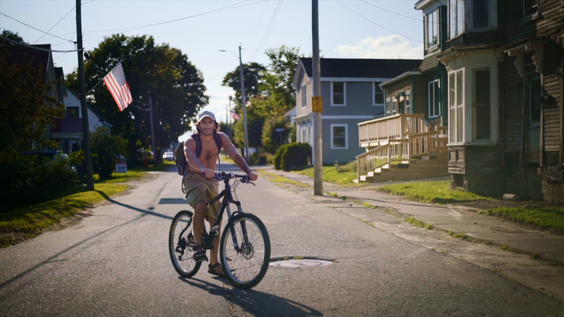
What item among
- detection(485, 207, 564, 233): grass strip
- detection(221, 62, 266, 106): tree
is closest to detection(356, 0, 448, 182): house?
detection(485, 207, 564, 233): grass strip

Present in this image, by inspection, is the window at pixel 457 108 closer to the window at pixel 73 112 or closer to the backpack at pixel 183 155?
the backpack at pixel 183 155

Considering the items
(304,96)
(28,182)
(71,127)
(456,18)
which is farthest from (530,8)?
(71,127)

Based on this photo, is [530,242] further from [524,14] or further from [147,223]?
[524,14]

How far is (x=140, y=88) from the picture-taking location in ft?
187

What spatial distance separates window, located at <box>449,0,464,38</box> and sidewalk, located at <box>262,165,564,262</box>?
7029 mm

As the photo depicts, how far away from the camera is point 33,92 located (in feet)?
62.0

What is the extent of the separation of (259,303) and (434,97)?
76.1ft

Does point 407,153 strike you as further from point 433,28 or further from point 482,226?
point 482,226

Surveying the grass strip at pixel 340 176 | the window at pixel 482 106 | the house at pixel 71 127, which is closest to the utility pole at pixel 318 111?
the window at pixel 482 106

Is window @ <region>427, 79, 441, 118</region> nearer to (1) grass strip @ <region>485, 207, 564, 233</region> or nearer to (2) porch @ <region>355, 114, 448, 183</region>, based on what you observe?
(2) porch @ <region>355, 114, 448, 183</region>

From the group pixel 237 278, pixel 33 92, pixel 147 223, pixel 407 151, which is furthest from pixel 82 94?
pixel 237 278

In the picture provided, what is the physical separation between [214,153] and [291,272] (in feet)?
5.83

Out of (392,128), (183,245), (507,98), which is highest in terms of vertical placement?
(507,98)

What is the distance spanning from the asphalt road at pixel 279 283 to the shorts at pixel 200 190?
0.86 meters
